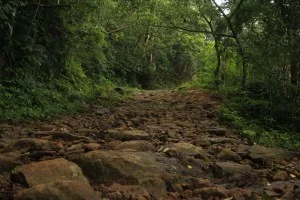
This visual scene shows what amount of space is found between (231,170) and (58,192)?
2.44m

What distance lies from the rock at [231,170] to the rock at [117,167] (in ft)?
2.60

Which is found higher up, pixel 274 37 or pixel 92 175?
pixel 274 37

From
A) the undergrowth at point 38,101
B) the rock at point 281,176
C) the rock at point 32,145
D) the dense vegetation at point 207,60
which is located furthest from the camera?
the dense vegetation at point 207,60

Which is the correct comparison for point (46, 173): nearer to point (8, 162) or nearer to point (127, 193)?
point (8, 162)

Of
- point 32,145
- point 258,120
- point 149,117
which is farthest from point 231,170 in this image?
point 258,120

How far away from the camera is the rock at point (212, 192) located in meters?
3.96

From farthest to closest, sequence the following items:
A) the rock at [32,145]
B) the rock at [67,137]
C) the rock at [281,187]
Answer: the rock at [67,137]
the rock at [32,145]
the rock at [281,187]

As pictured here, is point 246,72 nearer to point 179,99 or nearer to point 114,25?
point 179,99

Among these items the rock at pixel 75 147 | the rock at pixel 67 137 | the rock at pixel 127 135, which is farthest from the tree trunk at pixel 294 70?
the rock at pixel 75 147

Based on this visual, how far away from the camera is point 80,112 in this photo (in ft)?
32.4

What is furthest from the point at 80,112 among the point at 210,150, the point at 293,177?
the point at 293,177

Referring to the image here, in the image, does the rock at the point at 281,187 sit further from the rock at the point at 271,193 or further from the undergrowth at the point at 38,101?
the undergrowth at the point at 38,101

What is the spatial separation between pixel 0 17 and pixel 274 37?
6.75 m

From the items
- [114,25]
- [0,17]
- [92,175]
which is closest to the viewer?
[92,175]
